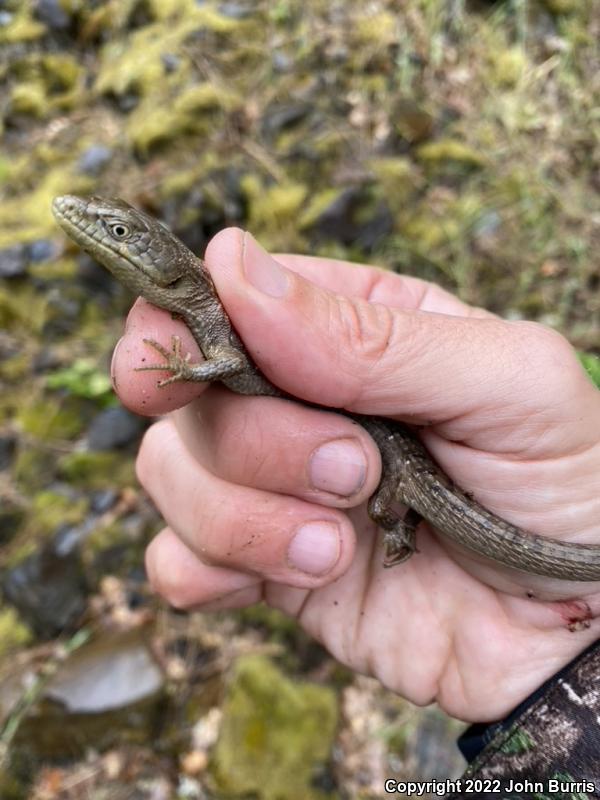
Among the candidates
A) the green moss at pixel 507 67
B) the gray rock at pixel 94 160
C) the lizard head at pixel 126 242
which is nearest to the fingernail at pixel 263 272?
the lizard head at pixel 126 242

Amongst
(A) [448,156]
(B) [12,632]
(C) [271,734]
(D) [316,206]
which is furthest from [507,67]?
(B) [12,632]

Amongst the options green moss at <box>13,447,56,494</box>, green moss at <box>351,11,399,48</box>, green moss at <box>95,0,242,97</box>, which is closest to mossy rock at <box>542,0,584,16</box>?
green moss at <box>351,11,399,48</box>

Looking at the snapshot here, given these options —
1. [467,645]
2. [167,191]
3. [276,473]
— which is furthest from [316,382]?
[167,191]

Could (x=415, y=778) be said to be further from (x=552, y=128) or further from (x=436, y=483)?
(x=552, y=128)

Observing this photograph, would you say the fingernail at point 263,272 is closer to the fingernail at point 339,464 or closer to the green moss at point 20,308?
the fingernail at point 339,464

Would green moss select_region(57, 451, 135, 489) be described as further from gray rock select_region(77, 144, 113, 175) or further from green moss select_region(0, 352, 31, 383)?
gray rock select_region(77, 144, 113, 175)

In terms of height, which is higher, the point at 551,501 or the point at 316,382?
the point at 316,382

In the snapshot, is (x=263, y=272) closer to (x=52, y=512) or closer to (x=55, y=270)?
(x=52, y=512)
